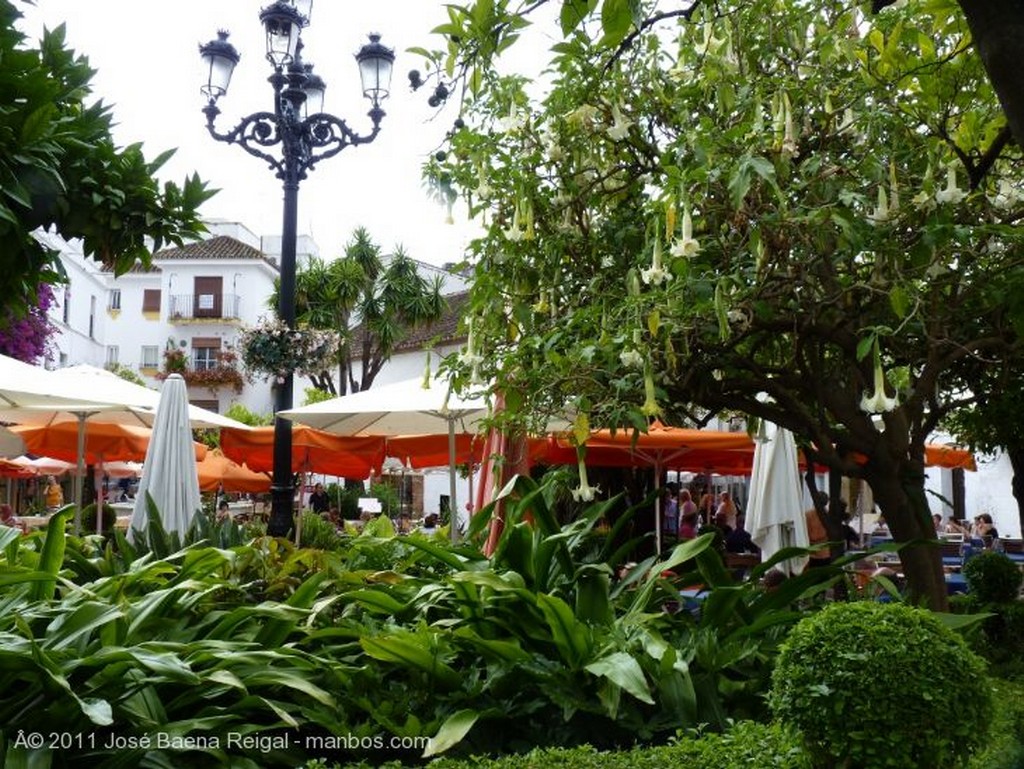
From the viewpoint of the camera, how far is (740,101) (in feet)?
17.9

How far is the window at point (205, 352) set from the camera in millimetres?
53156

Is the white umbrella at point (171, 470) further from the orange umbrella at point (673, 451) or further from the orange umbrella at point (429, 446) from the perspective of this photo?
the orange umbrella at point (429, 446)

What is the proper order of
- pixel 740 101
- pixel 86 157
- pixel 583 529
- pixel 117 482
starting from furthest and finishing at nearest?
pixel 117 482
pixel 583 529
pixel 740 101
pixel 86 157

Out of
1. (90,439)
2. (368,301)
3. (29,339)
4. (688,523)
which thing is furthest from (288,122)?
(368,301)

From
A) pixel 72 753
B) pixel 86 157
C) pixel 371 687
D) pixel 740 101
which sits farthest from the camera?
pixel 740 101

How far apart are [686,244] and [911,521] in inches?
115

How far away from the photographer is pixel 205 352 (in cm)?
5384

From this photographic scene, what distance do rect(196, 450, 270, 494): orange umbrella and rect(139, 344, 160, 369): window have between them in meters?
36.7

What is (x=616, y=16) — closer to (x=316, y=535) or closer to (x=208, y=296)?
(x=316, y=535)

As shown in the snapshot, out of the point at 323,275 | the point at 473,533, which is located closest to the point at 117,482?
the point at 323,275

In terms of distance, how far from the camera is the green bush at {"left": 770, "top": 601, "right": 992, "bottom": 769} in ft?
12.6

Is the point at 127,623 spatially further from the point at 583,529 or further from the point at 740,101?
the point at 740,101

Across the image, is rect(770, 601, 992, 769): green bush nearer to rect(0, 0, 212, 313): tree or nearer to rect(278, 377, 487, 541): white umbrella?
rect(0, 0, 212, 313): tree

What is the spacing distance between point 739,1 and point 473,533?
12.3 feet
